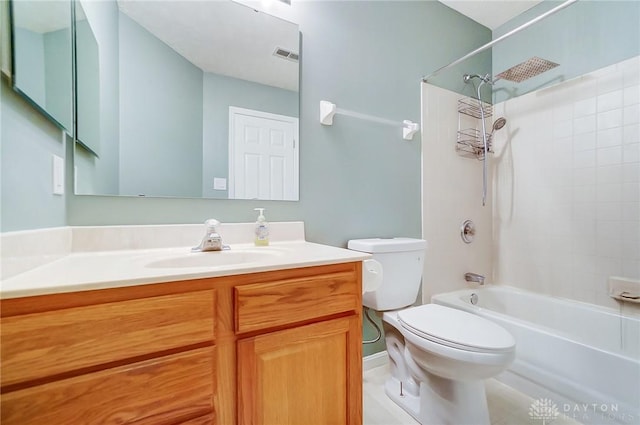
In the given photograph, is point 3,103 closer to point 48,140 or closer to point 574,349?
point 48,140

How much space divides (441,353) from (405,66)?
5.43ft

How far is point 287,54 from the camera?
138 cm

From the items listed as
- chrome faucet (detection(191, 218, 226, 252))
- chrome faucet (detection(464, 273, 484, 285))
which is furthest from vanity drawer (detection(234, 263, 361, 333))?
chrome faucet (detection(464, 273, 484, 285))

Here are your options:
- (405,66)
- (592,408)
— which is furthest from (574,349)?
(405,66)

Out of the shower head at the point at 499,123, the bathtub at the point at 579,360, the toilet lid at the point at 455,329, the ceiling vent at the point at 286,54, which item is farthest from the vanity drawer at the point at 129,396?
the shower head at the point at 499,123

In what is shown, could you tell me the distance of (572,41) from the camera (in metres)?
1.84

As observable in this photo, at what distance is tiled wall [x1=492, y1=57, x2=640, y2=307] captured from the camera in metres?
1.60

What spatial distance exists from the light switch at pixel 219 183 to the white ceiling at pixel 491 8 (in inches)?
78.7

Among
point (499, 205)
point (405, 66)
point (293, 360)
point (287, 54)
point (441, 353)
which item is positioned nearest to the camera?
point (293, 360)

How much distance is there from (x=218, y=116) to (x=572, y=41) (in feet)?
7.62

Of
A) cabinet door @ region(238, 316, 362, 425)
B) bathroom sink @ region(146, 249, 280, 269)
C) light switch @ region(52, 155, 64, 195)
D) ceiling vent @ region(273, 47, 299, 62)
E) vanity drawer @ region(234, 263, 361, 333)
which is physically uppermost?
ceiling vent @ region(273, 47, 299, 62)

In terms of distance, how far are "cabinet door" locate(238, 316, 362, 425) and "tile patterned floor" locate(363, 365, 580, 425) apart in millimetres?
453

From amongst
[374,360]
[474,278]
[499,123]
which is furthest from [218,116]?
[499,123]

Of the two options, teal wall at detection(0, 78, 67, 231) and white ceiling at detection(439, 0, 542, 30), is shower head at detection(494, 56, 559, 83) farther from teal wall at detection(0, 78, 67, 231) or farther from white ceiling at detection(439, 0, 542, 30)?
teal wall at detection(0, 78, 67, 231)
